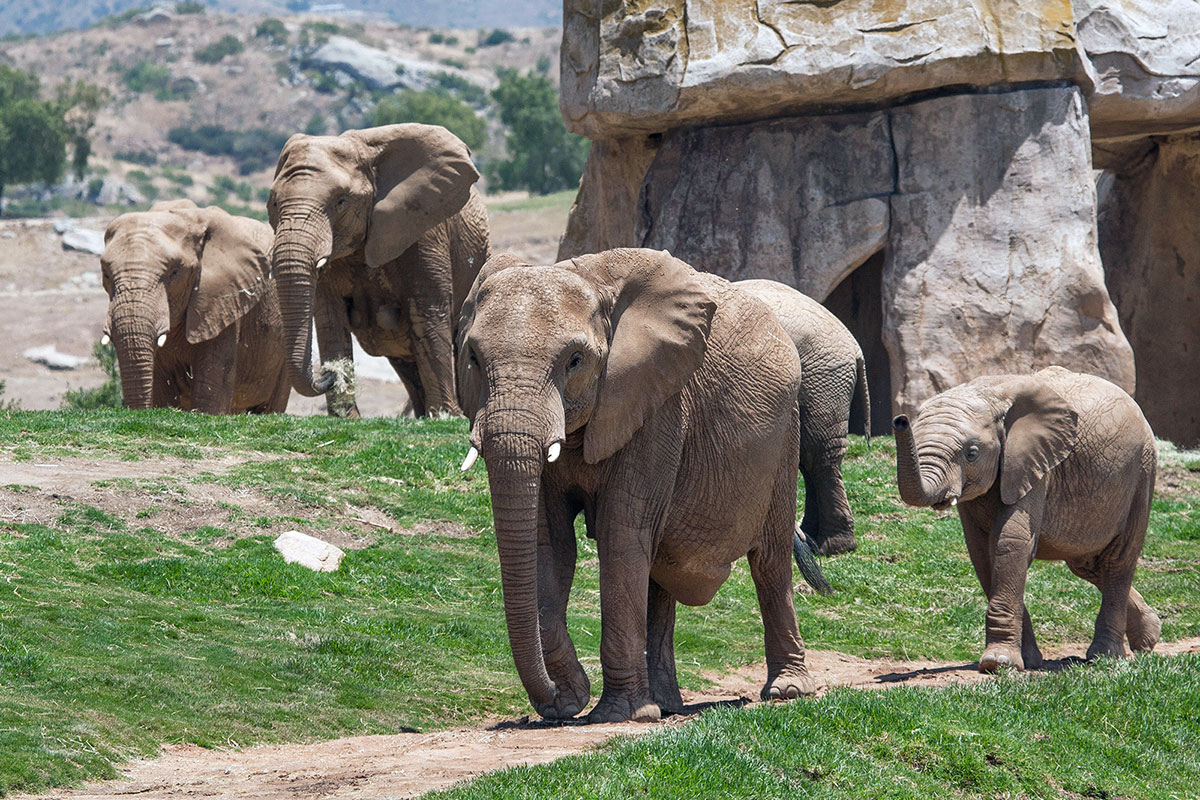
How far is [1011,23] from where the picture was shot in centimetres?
1820

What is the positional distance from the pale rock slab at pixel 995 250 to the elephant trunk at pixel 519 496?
464 inches

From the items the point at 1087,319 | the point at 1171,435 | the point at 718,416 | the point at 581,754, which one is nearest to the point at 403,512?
the point at 718,416

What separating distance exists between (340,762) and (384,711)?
4.78 feet

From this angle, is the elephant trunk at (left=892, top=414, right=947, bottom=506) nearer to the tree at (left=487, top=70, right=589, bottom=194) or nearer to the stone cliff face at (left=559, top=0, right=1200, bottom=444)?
the stone cliff face at (left=559, top=0, right=1200, bottom=444)

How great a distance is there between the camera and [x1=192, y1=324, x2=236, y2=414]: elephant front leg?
1794cm

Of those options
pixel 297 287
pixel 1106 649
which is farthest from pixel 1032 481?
pixel 297 287

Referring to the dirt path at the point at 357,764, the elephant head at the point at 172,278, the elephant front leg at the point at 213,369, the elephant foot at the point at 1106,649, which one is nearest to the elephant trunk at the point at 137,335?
the elephant head at the point at 172,278

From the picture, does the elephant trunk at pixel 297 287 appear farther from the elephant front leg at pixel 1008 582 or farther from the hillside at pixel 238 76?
the hillside at pixel 238 76

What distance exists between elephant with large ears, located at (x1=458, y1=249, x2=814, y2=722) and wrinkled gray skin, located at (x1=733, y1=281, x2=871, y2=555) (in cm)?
386

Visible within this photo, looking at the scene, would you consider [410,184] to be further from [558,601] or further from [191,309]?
[558,601]

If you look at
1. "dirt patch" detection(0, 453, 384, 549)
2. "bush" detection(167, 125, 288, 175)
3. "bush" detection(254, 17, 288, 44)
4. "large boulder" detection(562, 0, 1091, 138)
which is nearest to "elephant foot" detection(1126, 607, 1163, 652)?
"dirt patch" detection(0, 453, 384, 549)

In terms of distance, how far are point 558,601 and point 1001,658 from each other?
3.37 metres

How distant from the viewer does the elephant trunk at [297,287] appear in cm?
1639

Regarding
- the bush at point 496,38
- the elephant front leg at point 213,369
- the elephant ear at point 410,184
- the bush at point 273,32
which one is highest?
the bush at point 496,38
